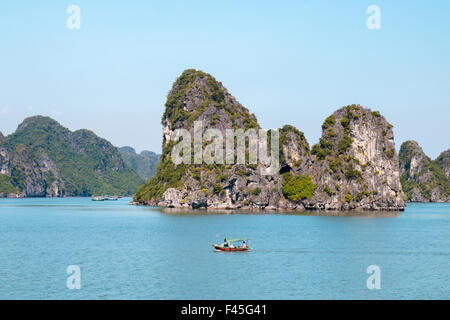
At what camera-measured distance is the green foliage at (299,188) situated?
565 feet

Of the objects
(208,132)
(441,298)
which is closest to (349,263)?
(441,298)

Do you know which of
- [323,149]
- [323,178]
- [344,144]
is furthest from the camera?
[323,149]

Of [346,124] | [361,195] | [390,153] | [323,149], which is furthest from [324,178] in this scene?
Answer: [390,153]

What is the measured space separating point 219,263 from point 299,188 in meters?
114

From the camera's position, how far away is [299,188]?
172m

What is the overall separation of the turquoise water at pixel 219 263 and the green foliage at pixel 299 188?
2735 inches

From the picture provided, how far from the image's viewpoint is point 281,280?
52062 mm

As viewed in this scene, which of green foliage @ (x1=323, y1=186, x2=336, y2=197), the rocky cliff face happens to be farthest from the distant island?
green foliage @ (x1=323, y1=186, x2=336, y2=197)

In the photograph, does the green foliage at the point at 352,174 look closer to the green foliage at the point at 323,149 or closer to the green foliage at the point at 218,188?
the green foliage at the point at 323,149

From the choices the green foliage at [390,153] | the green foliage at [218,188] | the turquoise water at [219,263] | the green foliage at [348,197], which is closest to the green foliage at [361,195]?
the green foliage at [348,197]

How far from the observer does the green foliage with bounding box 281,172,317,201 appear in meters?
172

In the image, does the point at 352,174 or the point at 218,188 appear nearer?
the point at 352,174

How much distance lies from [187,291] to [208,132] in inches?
Result: 5648

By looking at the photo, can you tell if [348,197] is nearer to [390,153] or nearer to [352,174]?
[352,174]
